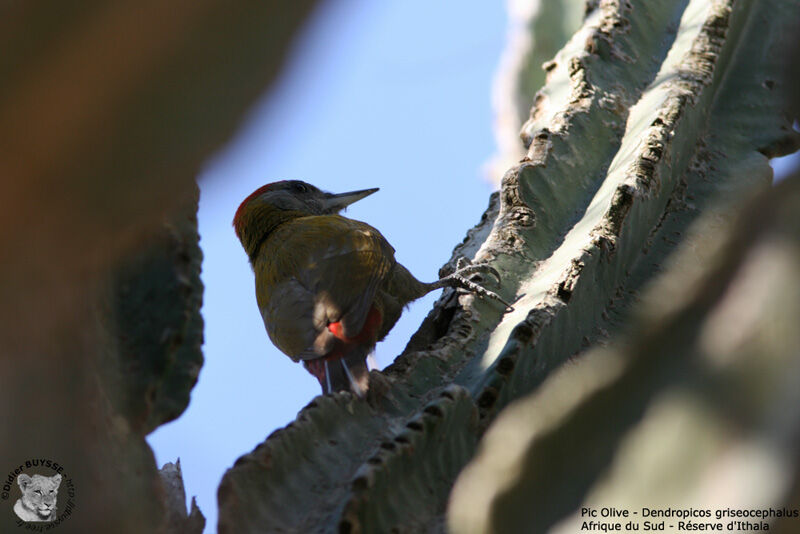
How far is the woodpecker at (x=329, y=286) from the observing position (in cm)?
318

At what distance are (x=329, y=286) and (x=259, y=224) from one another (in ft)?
3.90

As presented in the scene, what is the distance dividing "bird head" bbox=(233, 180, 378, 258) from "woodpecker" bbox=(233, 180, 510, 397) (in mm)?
10

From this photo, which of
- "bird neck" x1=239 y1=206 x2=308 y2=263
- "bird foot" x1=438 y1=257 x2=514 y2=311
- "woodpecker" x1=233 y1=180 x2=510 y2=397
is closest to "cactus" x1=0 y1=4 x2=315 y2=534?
"woodpecker" x1=233 y1=180 x2=510 y2=397

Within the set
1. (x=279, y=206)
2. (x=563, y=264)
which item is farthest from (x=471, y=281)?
(x=279, y=206)

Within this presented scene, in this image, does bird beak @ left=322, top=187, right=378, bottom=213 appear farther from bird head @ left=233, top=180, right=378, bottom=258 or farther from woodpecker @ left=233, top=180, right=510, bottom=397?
woodpecker @ left=233, top=180, right=510, bottom=397

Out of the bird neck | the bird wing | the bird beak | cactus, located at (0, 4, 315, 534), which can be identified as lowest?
cactus, located at (0, 4, 315, 534)

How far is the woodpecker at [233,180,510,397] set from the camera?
125 inches

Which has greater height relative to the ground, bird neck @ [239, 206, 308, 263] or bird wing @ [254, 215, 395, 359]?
bird neck @ [239, 206, 308, 263]

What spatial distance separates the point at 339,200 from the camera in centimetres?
506

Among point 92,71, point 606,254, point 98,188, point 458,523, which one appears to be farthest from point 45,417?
point 606,254

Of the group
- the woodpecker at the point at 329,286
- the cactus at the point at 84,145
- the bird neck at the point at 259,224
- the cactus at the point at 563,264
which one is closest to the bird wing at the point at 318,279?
the woodpecker at the point at 329,286

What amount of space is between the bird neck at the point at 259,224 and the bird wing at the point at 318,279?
0.26 m

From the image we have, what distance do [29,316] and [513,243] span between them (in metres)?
2.19

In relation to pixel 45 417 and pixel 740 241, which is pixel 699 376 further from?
pixel 45 417
